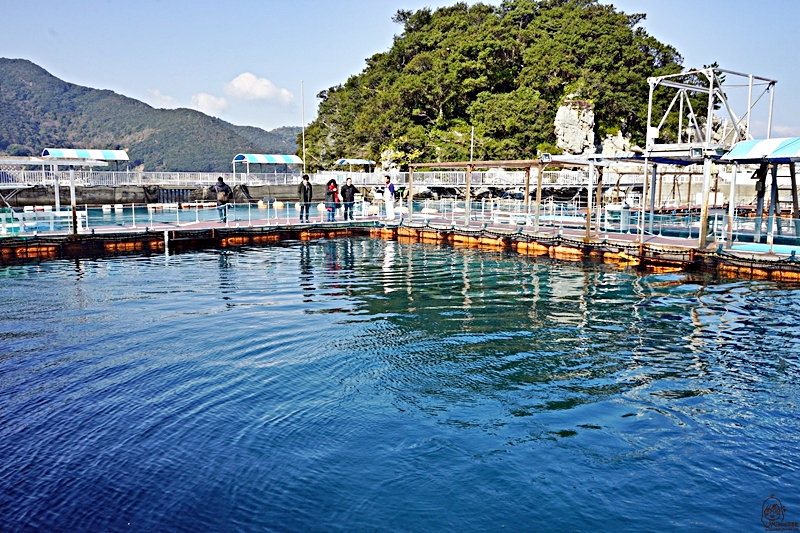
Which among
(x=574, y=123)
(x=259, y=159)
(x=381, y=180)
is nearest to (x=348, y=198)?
(x=381, y=180)

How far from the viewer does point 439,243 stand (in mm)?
30594

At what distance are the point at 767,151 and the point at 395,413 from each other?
17.3m

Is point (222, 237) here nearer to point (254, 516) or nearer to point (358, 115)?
point (254, 516)

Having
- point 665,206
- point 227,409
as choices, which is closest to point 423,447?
point 227,409

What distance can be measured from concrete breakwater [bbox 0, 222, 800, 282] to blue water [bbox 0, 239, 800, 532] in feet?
13.3

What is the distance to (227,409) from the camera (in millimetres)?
8688

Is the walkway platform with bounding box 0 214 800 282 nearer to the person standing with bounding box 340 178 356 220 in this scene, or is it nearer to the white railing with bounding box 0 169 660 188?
the person standing with bounding box 340 178 356 220

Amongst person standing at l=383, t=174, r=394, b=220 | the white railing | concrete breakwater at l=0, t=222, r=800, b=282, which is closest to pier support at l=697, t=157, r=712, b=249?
concrete breakwater at l=0, t=222, r=800, b=282

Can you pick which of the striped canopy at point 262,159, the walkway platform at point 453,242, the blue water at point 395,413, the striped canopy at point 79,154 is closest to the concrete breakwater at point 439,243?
the walkway platform at point 453,242

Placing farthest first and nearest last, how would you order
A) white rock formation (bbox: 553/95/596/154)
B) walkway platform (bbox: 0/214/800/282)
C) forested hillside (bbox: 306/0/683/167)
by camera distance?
forested hillside (bbox: 306/0/683/167)
white rock formation (bbox: 553/95/596/154)
walkway platform (bbox: 0/214/800/282)

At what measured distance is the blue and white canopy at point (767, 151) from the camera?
62.5ft

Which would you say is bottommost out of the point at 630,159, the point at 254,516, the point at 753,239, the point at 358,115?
the point at 254,516

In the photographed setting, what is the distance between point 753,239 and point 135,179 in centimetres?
5110

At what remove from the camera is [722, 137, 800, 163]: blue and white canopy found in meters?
19.1
